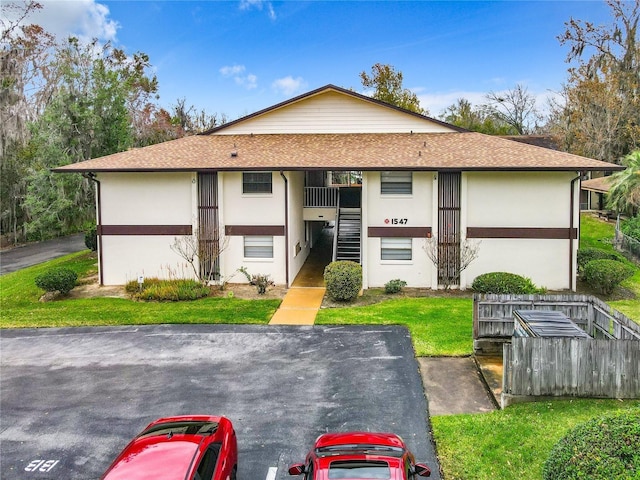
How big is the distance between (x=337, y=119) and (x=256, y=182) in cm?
562

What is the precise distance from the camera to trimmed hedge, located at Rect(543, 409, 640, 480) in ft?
19.2

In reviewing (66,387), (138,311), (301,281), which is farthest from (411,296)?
(66,387)

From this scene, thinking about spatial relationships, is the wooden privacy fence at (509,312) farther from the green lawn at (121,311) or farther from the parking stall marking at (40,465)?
the parking stall marking at (40,465)

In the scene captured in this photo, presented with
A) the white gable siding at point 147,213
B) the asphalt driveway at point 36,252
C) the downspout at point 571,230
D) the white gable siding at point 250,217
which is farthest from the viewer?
the asphalt driveway at point 36,252

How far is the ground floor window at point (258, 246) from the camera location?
22.2 metres

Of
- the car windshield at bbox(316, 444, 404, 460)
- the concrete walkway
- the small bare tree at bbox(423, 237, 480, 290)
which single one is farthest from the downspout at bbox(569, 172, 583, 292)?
the car windshield at bbox(316, 444, 404, 460)

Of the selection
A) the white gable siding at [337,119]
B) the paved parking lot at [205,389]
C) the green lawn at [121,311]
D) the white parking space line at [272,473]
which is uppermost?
the white gable siding at [337,119]

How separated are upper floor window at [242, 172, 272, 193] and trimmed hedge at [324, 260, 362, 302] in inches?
190

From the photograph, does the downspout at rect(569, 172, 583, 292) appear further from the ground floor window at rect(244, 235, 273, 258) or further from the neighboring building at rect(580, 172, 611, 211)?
the neighboring building at rect(580, 172, 611, 211)

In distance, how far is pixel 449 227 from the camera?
21.3 m

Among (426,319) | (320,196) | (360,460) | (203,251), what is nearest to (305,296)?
(203,251)

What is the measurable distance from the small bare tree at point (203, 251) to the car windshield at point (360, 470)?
16157 mm

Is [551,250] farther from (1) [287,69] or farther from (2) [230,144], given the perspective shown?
(1) [287,69]

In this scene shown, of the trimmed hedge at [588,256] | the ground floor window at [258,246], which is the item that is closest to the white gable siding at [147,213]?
the ground floor window at [258,246]
